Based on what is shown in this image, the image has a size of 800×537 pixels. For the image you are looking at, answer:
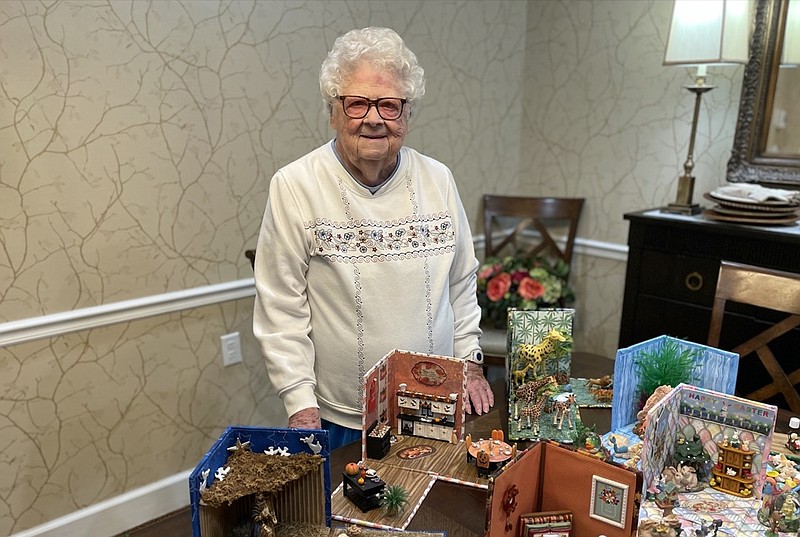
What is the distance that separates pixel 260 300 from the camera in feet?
4.72

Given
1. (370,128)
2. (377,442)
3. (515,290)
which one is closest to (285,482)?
(377,442)

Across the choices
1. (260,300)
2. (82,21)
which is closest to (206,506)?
(260,300)

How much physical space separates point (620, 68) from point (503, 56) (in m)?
0.58

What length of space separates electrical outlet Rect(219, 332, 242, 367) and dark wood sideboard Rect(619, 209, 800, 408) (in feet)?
5.24

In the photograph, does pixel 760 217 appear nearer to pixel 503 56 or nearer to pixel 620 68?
pixel 620 68

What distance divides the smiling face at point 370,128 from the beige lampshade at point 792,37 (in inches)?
71.3

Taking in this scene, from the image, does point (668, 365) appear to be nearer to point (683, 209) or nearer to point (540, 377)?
point (540, 377)

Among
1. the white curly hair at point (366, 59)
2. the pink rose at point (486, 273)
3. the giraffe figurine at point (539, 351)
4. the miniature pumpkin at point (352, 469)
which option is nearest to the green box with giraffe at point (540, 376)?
the giraffe figurine at point (539, 351)

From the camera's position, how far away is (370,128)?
1.42 metres

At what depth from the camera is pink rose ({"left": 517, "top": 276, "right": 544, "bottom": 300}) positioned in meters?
2.93

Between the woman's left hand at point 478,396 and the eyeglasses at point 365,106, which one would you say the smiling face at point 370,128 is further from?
the woman's left hand at point 478,396

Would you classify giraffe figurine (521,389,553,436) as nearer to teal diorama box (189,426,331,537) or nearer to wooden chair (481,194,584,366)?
teal diorama box (189,426,331,537)

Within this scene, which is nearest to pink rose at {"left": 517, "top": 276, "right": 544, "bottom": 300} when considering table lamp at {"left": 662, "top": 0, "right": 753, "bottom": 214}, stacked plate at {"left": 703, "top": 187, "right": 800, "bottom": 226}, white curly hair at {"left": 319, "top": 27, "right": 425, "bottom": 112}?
stacked plate at {"left": 703, "top": 187, "right": 800, "bottom": 226}

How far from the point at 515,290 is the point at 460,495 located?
1861 millimetres
